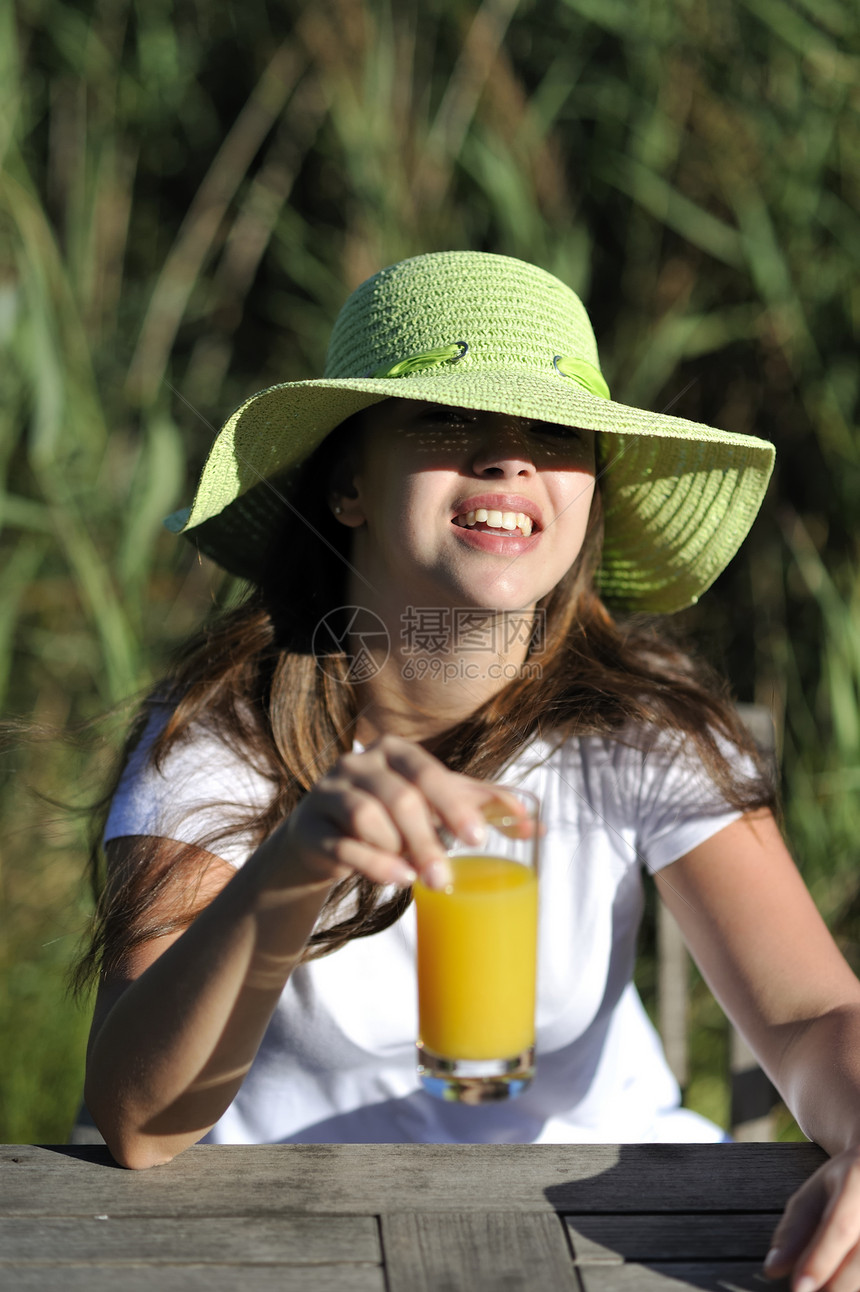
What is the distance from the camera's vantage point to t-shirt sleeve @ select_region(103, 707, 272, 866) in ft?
4.86

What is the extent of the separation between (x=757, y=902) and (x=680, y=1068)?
2.17 feet

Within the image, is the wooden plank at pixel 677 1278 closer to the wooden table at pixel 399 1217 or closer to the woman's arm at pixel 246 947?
the wooden table at pixel 399 1217

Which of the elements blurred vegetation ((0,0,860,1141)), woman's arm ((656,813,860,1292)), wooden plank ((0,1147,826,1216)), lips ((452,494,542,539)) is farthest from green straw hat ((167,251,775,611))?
blurred vegetation ((0,0,860,1141))

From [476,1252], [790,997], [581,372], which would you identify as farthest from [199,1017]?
[581,372]

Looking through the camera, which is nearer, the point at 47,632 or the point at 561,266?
the point at 561,266

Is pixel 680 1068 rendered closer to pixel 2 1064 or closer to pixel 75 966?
pixel 75 966

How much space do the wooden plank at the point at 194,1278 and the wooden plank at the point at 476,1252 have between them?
3cm

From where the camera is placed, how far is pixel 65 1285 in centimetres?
88

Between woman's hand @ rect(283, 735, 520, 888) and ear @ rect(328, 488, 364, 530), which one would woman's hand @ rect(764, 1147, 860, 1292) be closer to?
woman's hand @ rect(283, 735, 520, 888)

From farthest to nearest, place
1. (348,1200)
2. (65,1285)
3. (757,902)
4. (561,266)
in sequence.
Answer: (561,266)
(757,902)
(348,1200)
(65,1285)

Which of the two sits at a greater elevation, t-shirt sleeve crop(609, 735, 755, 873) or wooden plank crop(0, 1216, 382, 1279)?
t-shirt sleeve crop(609, 735, 755, 873)

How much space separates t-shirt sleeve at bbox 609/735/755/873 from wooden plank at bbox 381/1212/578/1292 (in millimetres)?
688

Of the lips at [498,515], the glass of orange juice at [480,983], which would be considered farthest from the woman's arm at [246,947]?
the lips at [498,515]

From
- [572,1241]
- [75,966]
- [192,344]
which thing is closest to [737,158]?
[192,344]
